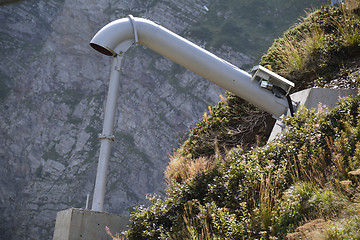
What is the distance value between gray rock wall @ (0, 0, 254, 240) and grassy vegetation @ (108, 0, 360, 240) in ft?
120

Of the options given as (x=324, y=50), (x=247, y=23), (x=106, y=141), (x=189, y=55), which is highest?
(x=247, y=23)

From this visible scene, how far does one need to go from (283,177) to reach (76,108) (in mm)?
50414

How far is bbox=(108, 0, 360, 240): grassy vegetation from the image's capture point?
411 centimetres

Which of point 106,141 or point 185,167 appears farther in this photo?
point 185,167

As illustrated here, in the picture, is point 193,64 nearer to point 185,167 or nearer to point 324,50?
point 185,167

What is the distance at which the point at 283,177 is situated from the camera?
4.85m

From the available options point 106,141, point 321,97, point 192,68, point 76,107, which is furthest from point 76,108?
point 321,97

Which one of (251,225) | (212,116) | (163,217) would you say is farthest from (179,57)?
(251,225)

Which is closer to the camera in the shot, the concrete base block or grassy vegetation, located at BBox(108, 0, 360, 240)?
grassy vegetation, located at BBox(108, 0, 360, 240)

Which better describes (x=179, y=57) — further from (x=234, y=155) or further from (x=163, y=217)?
(x=163, y=217)

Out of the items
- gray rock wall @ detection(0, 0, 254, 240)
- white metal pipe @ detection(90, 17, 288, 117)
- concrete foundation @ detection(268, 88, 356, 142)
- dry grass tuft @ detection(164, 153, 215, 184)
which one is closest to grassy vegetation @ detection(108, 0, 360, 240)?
dry grass tuft @ detection(164, 153, 215, 184)

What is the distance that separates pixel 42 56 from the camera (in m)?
56.7

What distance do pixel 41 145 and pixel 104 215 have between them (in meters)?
47.4

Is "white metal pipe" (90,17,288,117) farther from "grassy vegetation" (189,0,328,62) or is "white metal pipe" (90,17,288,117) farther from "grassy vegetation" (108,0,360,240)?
"grassy vegetation" (189,0,328,62)
